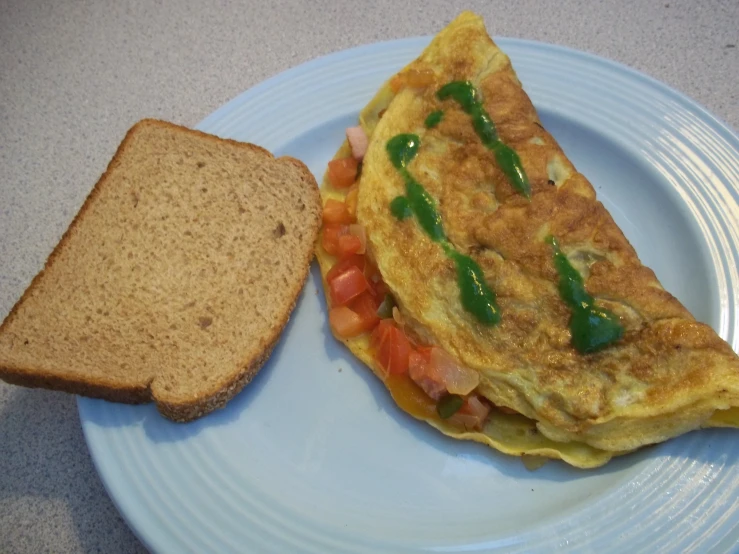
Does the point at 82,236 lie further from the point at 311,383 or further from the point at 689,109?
the point at 689,109

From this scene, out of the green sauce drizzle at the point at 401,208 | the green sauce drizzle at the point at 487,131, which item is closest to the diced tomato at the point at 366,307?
the green sauce drizzle at the point at 401,208

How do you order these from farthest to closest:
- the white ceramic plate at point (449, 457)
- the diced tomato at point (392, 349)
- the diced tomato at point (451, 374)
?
the diced tomato at point (392, 349)
the diced tomato at point (451, 374)
the white ceramic plate at point (449, 457)

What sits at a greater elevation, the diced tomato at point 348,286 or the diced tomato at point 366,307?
the diced tomato at point 348,286

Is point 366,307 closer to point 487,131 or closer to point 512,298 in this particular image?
point 512,298

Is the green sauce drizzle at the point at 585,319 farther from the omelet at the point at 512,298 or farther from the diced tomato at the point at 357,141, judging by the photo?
the diced tomato at the point at 357,141

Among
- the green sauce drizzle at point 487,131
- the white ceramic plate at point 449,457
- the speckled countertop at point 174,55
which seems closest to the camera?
the white ceramic plate at point 449,457

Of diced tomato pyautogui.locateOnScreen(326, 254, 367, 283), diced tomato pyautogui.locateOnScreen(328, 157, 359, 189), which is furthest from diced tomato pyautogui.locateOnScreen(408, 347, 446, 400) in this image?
diced tomato pyautogui.locateOnScreen(328, 157, 359, 189)

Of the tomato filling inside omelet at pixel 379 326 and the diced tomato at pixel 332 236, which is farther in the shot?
the diced tomato at pixel 332 236

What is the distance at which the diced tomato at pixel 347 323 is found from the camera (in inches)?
89.2

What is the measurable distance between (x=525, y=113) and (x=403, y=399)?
1340 millimetres

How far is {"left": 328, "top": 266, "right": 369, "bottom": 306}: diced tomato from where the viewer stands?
2.30 m

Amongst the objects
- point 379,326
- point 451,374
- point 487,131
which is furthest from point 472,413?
point 487,131

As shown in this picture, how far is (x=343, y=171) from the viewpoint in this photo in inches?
105

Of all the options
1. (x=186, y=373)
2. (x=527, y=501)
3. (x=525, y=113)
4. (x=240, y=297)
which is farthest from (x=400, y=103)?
(x=527, y=501)
